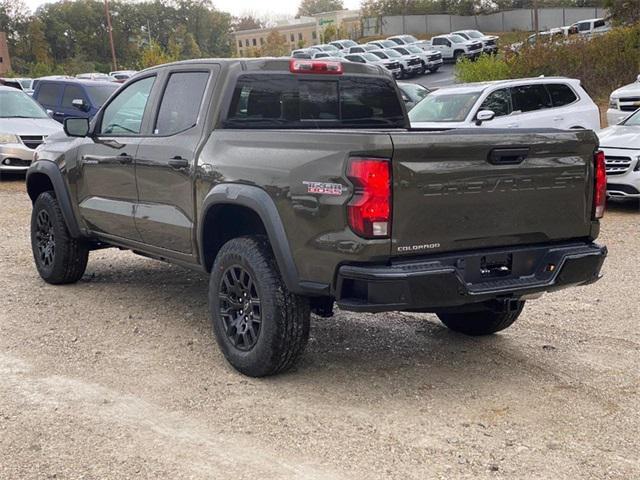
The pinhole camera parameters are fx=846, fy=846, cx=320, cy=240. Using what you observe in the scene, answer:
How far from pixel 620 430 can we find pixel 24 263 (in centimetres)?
627

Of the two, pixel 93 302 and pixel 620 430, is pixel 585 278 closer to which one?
pixel 620 430

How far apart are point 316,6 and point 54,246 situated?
154 m

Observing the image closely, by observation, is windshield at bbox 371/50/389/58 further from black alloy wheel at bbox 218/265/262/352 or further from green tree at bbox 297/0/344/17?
green tree at bbox 297/0/344/17

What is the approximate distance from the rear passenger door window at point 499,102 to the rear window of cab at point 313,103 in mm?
6735

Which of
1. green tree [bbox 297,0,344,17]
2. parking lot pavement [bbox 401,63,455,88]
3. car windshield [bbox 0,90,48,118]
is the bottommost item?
parking lot pavement [bbox 401,63,455,88]

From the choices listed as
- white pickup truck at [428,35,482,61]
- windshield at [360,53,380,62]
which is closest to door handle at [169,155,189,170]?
windshield at [360,53,380,62]

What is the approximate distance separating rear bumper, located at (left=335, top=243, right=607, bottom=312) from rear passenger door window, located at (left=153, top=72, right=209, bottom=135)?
192cm

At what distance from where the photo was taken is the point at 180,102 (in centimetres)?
589

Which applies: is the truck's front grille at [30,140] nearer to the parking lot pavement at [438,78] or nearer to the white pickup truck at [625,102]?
the white pickup truck at [625,102]

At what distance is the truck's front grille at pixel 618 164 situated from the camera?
11180mm

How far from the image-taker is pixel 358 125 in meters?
6.09

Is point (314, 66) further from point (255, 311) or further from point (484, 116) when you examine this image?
point (484, 116)

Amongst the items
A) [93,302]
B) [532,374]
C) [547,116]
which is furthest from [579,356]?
[547,116]

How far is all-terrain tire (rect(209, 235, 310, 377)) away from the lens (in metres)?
4.79
